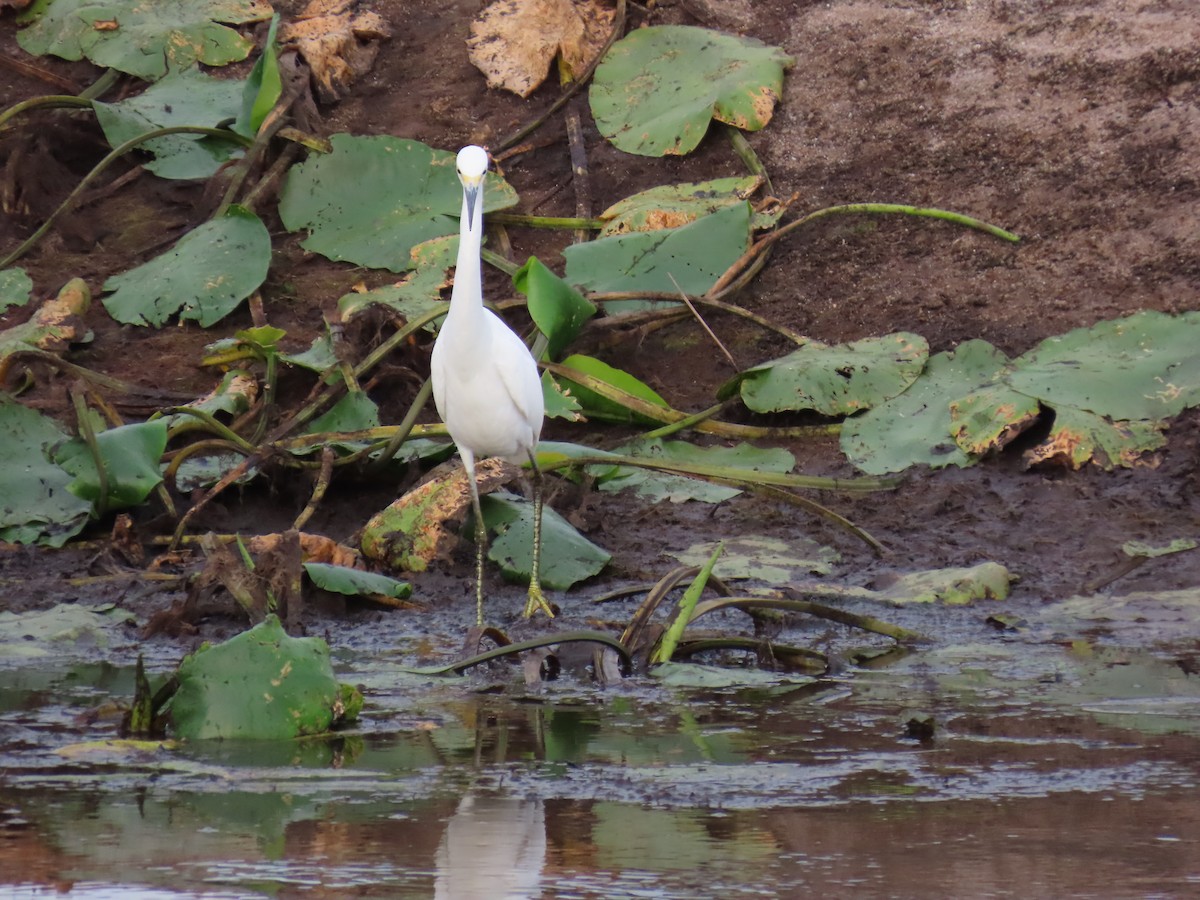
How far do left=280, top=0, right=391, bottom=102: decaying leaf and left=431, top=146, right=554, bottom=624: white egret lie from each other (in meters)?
3.49

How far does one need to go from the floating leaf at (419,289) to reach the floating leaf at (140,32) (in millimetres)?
2241

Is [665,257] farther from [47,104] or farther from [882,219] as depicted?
[47,104]

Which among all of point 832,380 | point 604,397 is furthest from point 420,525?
point 832,380

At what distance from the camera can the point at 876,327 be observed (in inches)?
266

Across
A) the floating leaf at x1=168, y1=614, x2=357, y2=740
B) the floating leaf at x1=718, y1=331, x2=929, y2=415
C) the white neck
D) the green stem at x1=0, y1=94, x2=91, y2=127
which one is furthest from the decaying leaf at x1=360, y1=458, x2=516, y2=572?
the green stem at x1=0, y1=94, x2=91, y2=127

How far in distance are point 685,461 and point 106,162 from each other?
3147mm

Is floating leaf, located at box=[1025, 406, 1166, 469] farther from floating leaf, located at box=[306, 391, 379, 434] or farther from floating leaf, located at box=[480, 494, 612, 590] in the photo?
floating leaf, located at box=[306, 391, 379, 434]

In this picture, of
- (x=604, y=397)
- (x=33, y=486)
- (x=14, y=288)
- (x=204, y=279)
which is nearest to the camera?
(x=33, y=486)

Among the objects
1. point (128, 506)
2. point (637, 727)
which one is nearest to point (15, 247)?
point (128, 506)

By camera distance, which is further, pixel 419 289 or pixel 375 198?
pixel 375 198

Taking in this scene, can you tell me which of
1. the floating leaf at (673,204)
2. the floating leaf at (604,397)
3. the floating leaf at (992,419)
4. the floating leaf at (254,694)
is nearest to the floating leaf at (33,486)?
the floating leaf at (604,397)

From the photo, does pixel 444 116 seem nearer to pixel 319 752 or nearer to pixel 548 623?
pixel 548 623

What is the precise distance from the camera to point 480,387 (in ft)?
16.6

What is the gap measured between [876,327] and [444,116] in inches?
107
